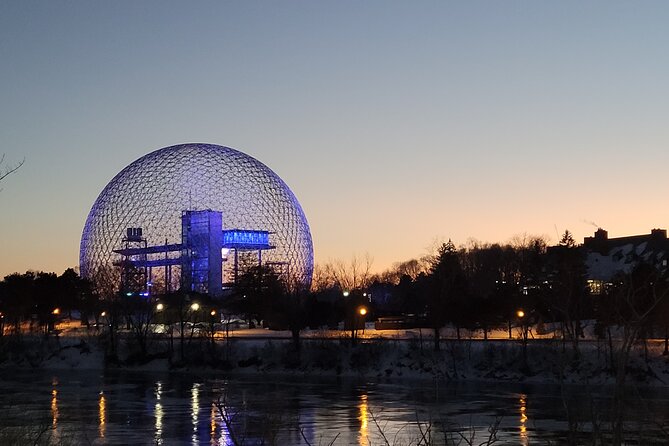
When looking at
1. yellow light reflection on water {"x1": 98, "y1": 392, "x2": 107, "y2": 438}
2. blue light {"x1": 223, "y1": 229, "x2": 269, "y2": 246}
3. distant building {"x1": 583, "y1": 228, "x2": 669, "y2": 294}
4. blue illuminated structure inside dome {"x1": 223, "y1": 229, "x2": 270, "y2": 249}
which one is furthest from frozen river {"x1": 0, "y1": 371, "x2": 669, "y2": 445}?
blue light {"x1": 223, "y1": 229, "x2": 269, "y2": 246}

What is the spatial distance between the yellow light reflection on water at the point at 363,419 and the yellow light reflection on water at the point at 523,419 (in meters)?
3.78

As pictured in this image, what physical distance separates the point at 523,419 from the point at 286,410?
7.35 metres

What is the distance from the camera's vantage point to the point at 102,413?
28250mm

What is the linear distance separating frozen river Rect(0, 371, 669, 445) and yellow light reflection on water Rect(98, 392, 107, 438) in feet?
0.09

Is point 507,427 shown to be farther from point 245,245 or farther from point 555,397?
point 245,245

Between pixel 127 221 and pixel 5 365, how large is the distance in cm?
4361

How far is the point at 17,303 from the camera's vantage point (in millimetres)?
68312

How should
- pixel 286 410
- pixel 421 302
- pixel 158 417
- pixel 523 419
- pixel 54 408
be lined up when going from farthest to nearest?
1. pixel 421 302
2. pixel 54 408
3. pixel 286 410
4. pixel 158 417
5. pixel 523 419

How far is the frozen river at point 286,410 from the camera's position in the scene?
71.6ft

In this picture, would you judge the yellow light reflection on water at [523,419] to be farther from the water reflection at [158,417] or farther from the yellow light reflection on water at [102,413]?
the yellow light reflection on water at [102,413]

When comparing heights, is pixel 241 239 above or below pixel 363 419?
above

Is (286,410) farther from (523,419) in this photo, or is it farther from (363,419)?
(523,419)

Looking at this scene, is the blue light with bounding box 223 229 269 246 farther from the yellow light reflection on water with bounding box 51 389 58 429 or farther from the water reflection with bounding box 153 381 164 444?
the yellow light reflection on water with bounding box 51 389 58 429

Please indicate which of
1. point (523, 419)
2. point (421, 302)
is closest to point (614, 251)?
point (421, 302)
